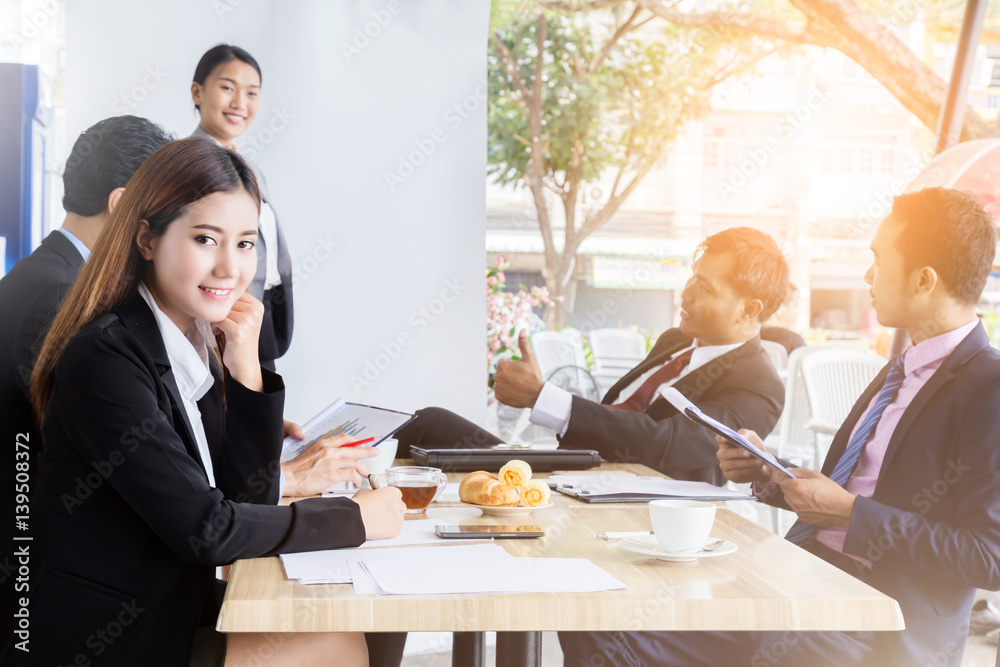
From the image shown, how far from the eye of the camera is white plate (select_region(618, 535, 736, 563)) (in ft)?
3.61

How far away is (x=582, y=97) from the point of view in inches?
370

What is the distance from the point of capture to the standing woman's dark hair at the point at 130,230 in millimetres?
1244

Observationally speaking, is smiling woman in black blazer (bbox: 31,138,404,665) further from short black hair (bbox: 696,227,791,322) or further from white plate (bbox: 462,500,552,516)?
short black hair (bbox: 696,227,791,322)

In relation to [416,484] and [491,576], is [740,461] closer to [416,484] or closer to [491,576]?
[416,484]

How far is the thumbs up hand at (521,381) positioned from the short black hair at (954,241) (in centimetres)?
79

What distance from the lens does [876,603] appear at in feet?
3.17

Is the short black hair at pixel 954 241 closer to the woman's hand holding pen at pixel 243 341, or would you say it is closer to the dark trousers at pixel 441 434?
the dark trousers at pixel 441 434

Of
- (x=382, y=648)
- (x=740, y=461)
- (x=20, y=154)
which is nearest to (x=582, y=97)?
(x=20, y=154)

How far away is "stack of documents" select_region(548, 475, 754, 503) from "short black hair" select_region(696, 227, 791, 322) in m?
0.60

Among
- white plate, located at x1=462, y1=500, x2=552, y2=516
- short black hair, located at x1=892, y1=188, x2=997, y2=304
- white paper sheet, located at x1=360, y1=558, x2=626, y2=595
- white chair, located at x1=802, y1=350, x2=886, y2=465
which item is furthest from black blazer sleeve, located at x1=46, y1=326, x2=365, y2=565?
white chair, located at x1=802, y1=350, x2=886, y2=465

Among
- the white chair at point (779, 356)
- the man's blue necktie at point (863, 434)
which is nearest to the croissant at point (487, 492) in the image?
the man's blue necktie at point (863, 434)

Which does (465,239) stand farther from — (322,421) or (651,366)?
(322,421)

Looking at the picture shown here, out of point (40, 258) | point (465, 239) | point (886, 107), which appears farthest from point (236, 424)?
point (886, 107)

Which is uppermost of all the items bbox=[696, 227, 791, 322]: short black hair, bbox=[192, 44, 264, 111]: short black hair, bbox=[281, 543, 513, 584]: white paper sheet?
bbox=[192, 44, 264, 111]: short black hair
